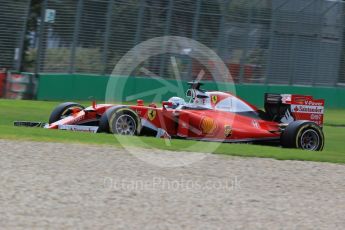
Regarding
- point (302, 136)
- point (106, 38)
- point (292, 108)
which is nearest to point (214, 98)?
point (292, 108)

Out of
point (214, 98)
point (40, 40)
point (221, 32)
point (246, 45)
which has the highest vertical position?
point (221, 32)

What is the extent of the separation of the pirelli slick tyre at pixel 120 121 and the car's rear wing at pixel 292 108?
11.1 ft

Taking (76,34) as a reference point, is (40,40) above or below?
below

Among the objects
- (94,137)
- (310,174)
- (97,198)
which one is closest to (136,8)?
(94,137)

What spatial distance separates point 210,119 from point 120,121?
6.25ft

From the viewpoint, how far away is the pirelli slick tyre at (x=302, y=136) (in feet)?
46.1

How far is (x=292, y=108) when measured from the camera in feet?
50.0

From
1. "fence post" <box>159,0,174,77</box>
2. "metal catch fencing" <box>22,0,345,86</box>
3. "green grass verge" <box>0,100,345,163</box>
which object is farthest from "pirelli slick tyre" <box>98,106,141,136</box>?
"fence post" <box>159,0,174,77</box>

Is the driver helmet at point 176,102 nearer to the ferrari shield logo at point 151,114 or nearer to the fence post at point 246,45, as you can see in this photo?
the ferrari shield logo at point 151,114

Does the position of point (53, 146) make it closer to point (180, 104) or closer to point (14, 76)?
point (180, 104)

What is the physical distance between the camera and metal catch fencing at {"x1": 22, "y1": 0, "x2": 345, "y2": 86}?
979 inches

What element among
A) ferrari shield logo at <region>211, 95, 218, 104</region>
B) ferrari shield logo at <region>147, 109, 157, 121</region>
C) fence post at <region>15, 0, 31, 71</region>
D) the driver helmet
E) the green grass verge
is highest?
fence post at <region>15, 0, 31, 71</region>

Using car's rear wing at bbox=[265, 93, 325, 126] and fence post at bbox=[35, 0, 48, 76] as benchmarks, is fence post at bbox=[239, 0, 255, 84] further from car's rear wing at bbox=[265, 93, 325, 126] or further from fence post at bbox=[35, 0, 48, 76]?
car's rear wing at bbox=[265, 93, 325, 126]

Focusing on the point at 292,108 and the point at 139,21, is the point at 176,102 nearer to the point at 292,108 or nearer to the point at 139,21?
the point at 292,108
